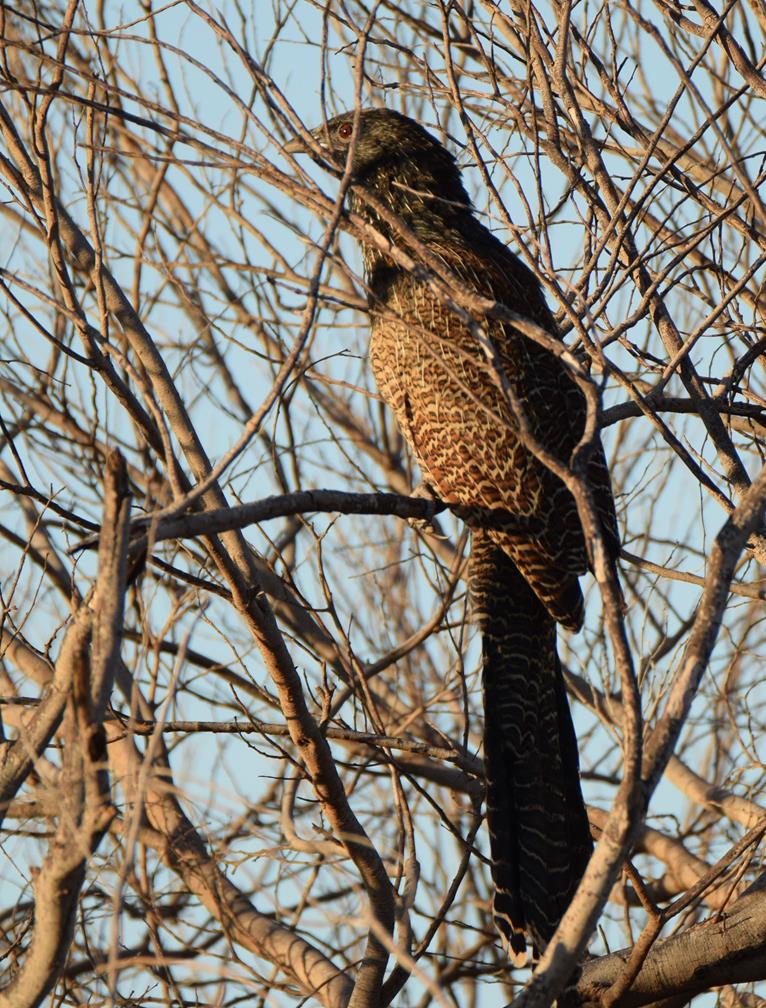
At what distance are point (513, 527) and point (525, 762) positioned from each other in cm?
87

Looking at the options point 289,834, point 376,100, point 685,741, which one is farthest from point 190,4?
point 685,741

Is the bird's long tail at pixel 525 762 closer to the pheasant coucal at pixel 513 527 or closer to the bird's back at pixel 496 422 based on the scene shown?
the pheasant coucal at pixel 513 527

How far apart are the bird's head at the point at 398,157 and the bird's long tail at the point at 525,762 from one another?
1775 mm

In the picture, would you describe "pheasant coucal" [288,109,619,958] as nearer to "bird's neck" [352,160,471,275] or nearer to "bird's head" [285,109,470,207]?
"bird's neck" [352,160,471,275]

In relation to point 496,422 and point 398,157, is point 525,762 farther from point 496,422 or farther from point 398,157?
point 398,157

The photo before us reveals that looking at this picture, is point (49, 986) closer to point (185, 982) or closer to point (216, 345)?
point (185, 982)

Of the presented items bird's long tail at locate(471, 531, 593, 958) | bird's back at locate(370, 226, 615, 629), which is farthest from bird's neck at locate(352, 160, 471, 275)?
bird's long tail at locate(471, 531, 593, 958)

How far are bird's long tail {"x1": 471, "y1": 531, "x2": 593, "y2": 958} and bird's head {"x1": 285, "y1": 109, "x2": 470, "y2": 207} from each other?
1775 millimetres

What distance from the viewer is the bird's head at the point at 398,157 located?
582cm

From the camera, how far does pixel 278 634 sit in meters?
3.58

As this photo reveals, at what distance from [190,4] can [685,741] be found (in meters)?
5.12

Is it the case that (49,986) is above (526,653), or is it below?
below

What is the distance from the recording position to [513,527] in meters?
4.82

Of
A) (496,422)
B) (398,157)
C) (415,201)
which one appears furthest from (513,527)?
(398,157)
